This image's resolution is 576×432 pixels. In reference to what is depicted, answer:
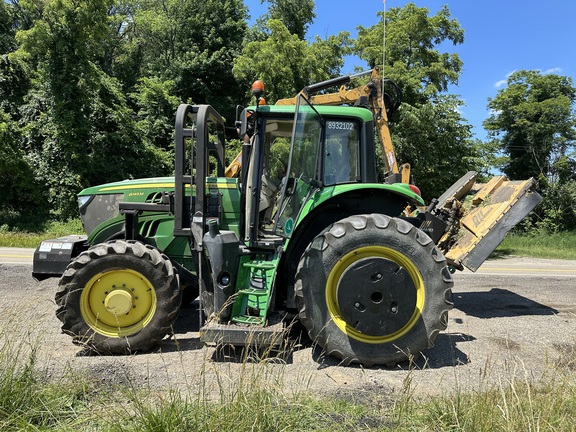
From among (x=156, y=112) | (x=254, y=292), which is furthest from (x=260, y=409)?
(x=156, y=112)

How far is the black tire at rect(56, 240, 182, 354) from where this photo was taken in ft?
13.3

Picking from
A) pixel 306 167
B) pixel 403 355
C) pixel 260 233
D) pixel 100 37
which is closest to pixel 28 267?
pixel 260 233

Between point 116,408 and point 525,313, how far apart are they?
5.42 m

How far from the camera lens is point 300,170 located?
4191 millimetres

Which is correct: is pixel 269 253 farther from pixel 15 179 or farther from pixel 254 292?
pixel 15 179

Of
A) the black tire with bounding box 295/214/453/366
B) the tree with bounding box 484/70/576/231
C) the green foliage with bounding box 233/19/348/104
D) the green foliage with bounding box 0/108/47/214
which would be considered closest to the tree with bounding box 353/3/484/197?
the green foliage with bounding box 233/19/348/104

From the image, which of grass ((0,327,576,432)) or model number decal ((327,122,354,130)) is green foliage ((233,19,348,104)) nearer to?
model number decal ((327,122,354,130))

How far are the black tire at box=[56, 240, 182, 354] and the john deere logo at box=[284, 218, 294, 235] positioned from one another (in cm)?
118

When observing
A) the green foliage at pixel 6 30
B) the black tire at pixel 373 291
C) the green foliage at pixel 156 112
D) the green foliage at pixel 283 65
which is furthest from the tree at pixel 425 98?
the green foliage at pixel 6 30

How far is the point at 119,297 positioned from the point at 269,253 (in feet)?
4.91

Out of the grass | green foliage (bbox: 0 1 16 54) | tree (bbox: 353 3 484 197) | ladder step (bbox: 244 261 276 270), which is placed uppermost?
green foliage (bbox: 0 1 16 54)

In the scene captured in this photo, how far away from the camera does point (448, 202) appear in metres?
5.99

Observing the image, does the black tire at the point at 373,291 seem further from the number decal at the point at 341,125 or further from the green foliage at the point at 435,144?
the green foliage at the point at 435,144

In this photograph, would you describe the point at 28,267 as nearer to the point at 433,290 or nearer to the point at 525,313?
the point at 433,290
